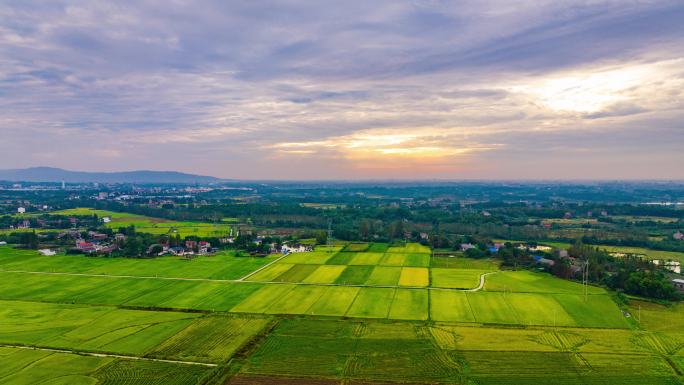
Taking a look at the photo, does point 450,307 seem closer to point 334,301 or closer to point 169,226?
point 334,301

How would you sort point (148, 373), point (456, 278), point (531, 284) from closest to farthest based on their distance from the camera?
point (148, 373) → point (531, 284) → point (456, 278)

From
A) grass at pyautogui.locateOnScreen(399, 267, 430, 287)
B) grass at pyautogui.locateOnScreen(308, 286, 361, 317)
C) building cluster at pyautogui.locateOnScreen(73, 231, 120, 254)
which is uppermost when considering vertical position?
building cluster at pyautogui.locateOnScreen(73, 231, 120, 254)

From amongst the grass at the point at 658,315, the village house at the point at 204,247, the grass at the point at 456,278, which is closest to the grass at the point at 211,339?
the grass at the point at 456,278

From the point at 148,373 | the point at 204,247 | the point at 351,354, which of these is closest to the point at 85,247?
the point at 204,247

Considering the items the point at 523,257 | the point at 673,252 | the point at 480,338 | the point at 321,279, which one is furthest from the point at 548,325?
the point at 673,252

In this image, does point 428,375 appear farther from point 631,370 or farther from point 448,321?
point 631,370

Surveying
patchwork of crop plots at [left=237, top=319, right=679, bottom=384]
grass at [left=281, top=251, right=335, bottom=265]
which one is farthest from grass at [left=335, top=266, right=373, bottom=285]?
patchwork of crop plots at [left=237, top=319, right=679, bottom=384]

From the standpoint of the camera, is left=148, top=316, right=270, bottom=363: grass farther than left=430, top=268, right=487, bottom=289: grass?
No

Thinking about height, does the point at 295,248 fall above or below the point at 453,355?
above

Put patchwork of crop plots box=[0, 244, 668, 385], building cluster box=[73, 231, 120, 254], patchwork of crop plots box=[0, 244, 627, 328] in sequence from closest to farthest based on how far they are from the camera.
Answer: patchwork of crop plots box=[0, 244, 668, 385] < patchwork of crop plots box=[0, 244, 627, 328] < building cluster box=[73, 231, 120, 254]

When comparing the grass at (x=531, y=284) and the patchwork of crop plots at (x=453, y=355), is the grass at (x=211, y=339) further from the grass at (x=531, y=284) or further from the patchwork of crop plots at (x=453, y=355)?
the grass at (x=531, y=284)

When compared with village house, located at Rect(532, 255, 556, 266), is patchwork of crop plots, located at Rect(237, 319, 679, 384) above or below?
below

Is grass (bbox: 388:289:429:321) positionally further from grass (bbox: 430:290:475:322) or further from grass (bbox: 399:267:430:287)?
grass (bbox: 399:267:430:287)
